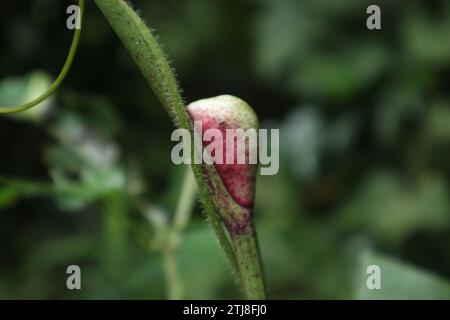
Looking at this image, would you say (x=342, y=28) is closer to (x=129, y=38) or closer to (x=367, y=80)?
(x=367, y=80)

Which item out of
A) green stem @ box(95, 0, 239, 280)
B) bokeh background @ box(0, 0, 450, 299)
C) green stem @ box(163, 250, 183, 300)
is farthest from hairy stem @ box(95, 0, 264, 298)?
bokeh background @ box(0, 0, 450, 299)

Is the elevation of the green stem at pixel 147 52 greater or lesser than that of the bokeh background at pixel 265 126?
lesser

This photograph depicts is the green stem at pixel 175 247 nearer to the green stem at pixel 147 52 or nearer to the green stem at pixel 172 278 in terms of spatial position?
the green stem at pixel 172 278

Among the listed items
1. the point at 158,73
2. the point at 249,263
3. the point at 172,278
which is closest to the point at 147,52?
the point at 158,73

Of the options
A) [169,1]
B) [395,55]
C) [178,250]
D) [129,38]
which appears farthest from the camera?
[169,1]

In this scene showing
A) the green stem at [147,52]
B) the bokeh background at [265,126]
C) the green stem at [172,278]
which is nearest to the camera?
the green stem at [147,52]

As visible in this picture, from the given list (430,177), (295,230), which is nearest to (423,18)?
(430,177)

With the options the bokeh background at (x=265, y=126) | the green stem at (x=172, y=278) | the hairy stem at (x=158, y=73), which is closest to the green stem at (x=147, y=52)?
the hairy stem at (x=158, y=73)
